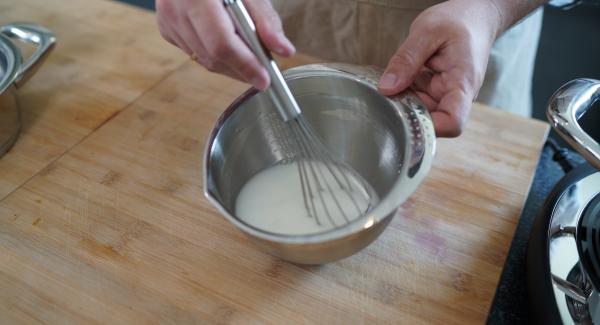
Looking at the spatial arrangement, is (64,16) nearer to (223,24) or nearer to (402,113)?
(223,24)

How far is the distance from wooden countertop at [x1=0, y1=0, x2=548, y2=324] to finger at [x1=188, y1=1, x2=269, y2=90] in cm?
23

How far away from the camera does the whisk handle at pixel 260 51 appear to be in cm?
50

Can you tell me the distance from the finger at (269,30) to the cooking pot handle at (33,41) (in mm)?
411

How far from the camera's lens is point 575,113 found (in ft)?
1.46

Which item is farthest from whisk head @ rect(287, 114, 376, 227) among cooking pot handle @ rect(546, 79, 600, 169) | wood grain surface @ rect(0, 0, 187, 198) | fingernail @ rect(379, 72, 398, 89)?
wood grain surface @ rect(0, 0, 187, 198)

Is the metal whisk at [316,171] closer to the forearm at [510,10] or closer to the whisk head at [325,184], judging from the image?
the whisk head at [325,184]

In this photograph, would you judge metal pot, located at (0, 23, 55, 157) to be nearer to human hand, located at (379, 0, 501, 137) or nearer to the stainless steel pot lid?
the stainless steel pot lid

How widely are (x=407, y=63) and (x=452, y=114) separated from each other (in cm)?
8

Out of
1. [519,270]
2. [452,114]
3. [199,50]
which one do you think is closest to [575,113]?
[452,114]

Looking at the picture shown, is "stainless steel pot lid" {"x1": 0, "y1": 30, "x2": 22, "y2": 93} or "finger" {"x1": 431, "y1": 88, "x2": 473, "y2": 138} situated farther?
"stainless steel pot lid" {"x1": 0, "y1": 30, "x2": 22, "y2": 93}

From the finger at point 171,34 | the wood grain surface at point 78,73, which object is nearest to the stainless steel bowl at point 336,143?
the finger at point 171,34

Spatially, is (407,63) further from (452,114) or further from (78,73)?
(78,73)

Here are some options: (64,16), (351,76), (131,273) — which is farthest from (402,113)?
(64,16)

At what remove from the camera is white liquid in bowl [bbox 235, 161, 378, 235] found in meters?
0.57
